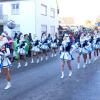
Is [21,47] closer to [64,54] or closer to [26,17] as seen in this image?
[64,54]

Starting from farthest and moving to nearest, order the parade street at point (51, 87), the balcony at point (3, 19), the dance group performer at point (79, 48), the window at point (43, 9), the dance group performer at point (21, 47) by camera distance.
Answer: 1. the window at point (43, 9)
2. the balcony at point (3, 19)
3. the dance group performer at point (79, 48)
4. the dance group performer at point (21, 47)
5. the parade street at point (51, 87)

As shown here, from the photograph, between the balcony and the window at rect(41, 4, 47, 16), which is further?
the window at rect(41, 4, 47, 16)

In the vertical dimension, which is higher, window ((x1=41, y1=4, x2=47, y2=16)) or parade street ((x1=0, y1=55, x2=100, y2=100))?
window ((x1=41, y1=4, x2=47, y2=16))

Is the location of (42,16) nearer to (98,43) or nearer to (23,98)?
(98,43)

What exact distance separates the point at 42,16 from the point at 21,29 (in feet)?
11.8

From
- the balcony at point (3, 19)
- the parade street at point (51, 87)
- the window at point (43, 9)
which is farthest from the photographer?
the window at point (43, 9)

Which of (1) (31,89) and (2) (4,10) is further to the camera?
(2) (4,10)

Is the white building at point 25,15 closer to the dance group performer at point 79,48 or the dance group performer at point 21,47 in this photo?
the dance group performer at point 21,47

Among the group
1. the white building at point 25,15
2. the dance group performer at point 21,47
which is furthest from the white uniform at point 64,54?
the white building at point 25,15

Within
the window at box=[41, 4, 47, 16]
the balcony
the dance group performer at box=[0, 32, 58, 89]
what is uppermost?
the window at box=[41, 4, 47, 16]

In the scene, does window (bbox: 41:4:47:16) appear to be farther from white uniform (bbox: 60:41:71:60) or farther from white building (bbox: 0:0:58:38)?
white uniform (bbox: 60:41:71:60)

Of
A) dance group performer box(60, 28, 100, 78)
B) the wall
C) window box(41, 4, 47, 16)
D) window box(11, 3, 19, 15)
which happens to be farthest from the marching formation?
window box(41, 4, 47, 16)

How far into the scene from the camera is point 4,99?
10125mm

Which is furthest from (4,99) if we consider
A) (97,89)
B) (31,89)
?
(97,89)
